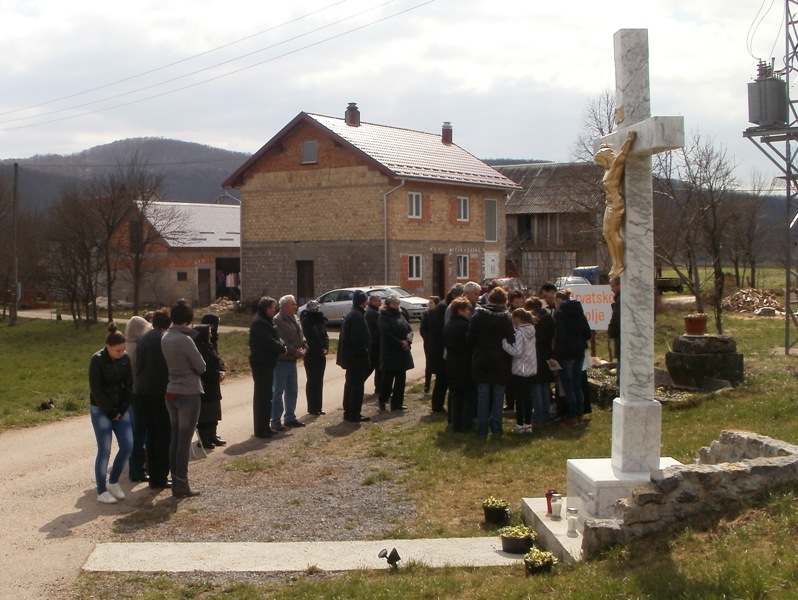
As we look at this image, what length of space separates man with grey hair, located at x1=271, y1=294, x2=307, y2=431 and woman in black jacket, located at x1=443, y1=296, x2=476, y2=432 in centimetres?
233

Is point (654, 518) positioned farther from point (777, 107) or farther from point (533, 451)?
point (777, 107)

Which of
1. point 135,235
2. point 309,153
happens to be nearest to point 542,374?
point 135,235

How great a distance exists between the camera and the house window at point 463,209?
40.5 metres

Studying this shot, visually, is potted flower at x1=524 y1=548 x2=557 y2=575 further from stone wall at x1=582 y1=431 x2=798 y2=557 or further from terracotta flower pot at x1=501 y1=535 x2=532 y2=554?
terracotta flower pot at x1=501 y1=535 x2=532 y2=554

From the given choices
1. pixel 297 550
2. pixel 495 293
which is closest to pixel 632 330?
pixel 297 550

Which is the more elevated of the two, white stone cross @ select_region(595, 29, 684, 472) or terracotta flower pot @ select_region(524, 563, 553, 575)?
white stone cross @ select_region(595, 29, 684, 472)

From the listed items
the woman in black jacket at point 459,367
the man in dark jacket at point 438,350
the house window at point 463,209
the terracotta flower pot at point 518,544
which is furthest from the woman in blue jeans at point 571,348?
the house window at point 463,209

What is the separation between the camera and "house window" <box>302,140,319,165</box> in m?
38.3

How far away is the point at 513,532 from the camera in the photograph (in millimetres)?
6656

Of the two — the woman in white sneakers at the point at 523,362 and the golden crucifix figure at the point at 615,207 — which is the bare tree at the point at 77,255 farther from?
the golden crucifix figure at the point at 615,207

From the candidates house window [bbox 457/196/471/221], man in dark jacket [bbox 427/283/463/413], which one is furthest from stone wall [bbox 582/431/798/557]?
house window [bbox 457/196/471/221]

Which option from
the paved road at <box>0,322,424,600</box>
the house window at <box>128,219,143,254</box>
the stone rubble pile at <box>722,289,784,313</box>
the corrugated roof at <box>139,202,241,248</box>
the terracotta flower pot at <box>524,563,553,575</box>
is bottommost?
Result: the paved road at <box>0,322,424,600</box>

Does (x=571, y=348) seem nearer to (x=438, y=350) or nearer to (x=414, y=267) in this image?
(x=438, y=350)

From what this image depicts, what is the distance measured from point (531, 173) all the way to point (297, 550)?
52.5m
